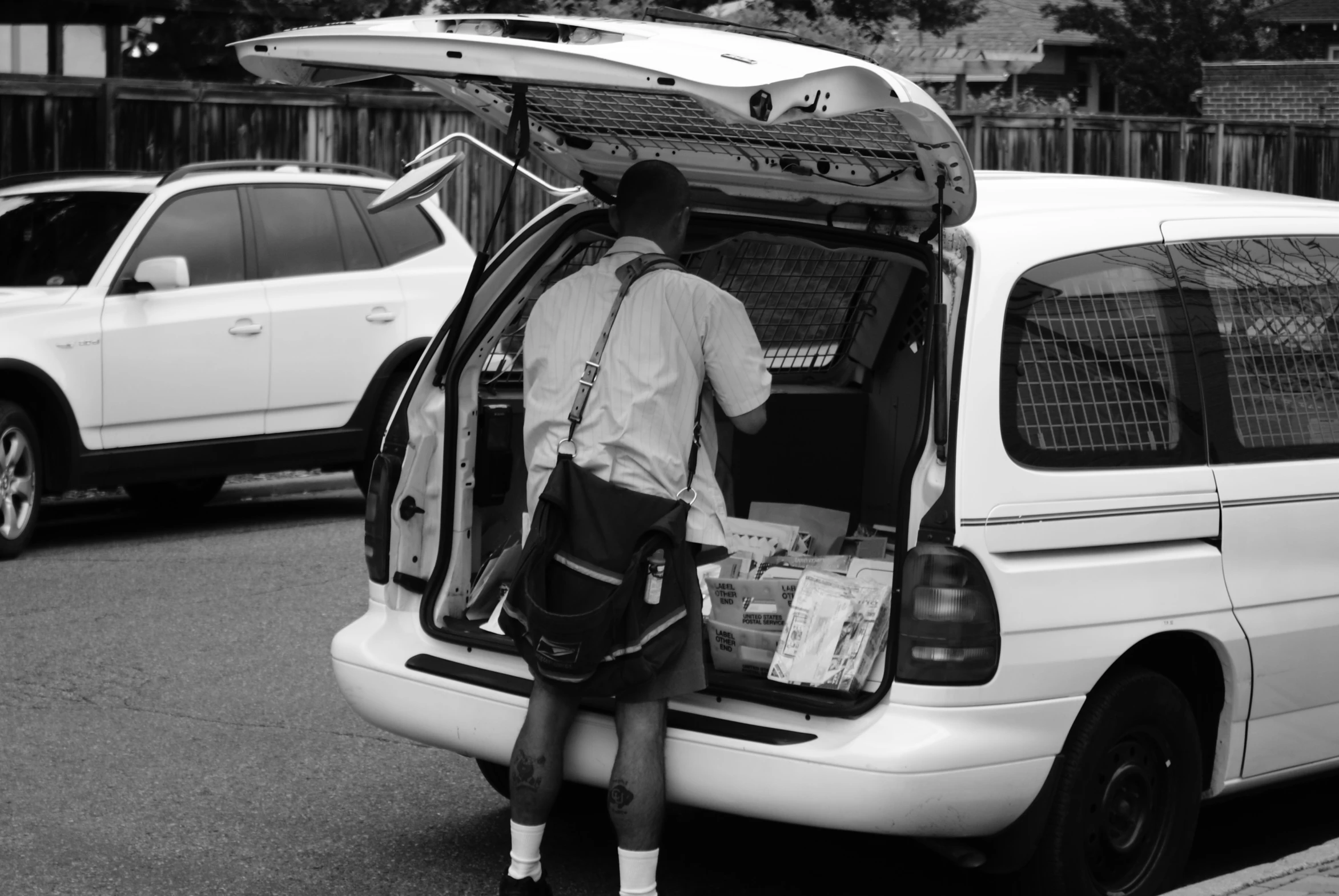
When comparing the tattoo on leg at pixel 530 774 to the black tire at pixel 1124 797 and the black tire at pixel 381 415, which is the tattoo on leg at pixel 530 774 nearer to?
the black tire at pixel 1124 797

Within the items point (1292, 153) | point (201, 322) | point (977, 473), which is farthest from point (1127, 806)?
point (1292, 153)

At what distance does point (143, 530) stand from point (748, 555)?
20.4 ft

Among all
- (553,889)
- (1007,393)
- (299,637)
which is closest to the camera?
(1007,393)

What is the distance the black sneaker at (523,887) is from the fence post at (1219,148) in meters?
19.2

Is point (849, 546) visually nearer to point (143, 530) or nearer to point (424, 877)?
point (424, 877)

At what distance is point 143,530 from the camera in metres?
10.3

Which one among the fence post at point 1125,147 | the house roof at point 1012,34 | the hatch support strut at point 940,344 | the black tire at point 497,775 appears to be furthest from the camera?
the house roof at point 1012,34

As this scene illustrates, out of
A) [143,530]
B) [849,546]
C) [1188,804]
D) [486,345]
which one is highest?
[486,345]

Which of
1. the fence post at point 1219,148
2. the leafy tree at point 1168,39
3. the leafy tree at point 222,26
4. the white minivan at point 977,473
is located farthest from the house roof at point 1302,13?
the white minivan at point 977,473

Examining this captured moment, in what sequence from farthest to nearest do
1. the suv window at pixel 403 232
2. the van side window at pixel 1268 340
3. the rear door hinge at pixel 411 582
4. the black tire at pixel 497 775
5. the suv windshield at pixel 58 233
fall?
1. the suv window at pixel 403 232
2. the suv windshield at pixel 58 233
3. the black tire at pixel 497 775
4. the rear door hinge at pixel 411 582
5. the van side window at pixel 1268 340

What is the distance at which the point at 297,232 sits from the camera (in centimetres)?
1040

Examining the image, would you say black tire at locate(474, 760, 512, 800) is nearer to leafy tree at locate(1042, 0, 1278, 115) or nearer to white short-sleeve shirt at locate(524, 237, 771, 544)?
white short-sleeve shirt at locate(524, 237, 771, 544)

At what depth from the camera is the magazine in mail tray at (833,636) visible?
163 inches

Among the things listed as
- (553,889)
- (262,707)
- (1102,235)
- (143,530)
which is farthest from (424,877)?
(143,530)
